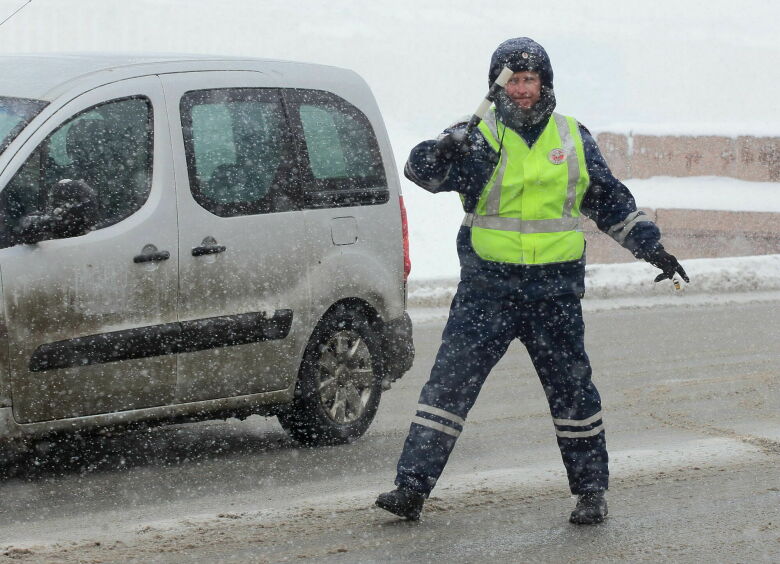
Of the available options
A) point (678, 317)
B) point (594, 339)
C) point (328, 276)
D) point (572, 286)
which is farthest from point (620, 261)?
point (572, 286)

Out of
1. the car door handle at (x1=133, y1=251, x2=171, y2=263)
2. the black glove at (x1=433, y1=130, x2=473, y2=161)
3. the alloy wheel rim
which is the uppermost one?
the black glove at (x1=433, y1=130, x2=473, y2=161)

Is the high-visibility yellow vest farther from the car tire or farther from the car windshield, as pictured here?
the car windshield

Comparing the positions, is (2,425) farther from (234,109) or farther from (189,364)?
(234,109)

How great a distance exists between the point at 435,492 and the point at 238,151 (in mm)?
1824

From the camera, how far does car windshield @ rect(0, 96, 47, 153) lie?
603 centimetres

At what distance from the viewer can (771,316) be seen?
12.1 metres

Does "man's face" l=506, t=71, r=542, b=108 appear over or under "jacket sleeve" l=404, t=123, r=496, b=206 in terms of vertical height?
over

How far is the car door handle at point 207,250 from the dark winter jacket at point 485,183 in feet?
4.28

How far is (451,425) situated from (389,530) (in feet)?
1.48

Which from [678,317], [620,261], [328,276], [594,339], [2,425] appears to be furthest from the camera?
[620,261]

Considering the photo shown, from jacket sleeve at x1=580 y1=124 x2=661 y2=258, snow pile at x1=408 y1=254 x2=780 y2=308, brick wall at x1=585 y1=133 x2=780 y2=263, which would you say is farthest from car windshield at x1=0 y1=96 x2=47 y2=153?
brick wall at x1=585 y1=133 x2=780 y2=263

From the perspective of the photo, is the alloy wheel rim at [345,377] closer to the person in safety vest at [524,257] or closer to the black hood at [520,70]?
the person in safety vest at [524,257]

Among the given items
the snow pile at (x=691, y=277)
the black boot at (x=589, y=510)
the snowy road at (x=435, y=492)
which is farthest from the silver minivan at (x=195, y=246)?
the snow pile at (x=691, y=277)

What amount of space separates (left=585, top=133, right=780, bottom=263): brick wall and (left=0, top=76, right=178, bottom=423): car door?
30.7ft
